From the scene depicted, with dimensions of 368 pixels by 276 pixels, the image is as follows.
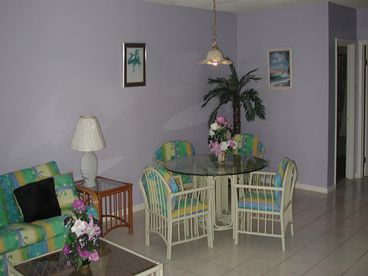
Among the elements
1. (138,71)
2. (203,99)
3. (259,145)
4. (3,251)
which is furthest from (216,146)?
(3,251)

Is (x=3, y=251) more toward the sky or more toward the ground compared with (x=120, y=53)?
more toward the ground

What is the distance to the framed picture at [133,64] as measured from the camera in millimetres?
5438

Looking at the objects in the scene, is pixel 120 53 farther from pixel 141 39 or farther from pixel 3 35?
pixel 3 35

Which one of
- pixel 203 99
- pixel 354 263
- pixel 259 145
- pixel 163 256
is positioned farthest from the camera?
pixel 203 99

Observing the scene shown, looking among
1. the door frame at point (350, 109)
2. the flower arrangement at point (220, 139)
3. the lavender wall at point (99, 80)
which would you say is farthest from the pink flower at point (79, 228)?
the door frame at point (350, 109)

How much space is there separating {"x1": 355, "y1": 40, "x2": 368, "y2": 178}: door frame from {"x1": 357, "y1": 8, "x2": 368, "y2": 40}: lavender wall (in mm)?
94

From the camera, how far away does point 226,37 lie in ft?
23.0

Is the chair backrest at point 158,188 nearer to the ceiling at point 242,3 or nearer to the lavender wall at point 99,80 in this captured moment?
the lavender wall at point 99,80

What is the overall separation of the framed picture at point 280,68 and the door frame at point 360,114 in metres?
1.20

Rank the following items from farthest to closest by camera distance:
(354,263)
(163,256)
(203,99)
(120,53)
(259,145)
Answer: (203,99) < (259,145) < (120,53) < (163,256) < (354,263)

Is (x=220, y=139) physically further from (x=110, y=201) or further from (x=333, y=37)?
(x=333, y=37)

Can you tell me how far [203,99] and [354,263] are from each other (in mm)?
3334

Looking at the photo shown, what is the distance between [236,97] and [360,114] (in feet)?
6.57

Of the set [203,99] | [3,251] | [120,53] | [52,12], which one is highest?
[52,12]
